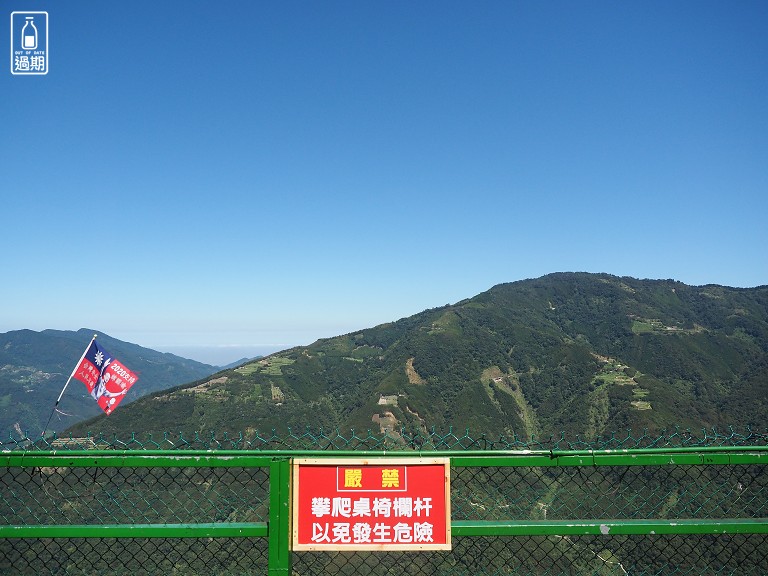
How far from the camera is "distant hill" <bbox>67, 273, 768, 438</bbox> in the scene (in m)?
89.0

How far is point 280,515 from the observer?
3322 mm

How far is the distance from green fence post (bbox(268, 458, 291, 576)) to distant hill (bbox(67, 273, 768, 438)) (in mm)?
58504

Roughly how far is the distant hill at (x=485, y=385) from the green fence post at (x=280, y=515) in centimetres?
5850

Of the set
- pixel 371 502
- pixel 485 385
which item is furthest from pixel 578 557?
pixel 485 385

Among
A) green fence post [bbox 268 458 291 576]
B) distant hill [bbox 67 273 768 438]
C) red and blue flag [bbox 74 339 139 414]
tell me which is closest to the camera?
green fence post [bbox 268 458 291 576]

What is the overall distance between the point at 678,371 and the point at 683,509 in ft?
576

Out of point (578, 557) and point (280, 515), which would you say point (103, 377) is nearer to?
point (280, 515)

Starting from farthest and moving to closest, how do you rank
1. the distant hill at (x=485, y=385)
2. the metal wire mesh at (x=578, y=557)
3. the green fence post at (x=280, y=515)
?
the distant hill at (x=485, y=385) < the metal wire mesh at (x=578, y=557) < the green fence post at (x=280, y=515)

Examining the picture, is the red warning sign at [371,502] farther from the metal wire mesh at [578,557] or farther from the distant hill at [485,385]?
the distant hill at [485,385]

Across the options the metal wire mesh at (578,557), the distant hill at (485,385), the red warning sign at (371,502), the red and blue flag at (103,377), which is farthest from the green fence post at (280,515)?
the distant hill at (485,385)

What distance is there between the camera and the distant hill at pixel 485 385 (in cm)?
8900

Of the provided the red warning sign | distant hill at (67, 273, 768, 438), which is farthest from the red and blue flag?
distant hill at (67, 273, 768, 438)

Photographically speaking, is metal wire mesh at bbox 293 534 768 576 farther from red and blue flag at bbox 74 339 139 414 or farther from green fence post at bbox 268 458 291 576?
red and blue flag at bbox 74 339 139 414

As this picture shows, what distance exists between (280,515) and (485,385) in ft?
464
